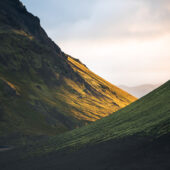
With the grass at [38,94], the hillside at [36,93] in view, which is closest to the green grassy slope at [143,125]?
the hillside at [36,93]

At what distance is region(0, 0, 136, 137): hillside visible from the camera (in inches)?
4646

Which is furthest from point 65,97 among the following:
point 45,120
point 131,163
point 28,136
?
point 131,163

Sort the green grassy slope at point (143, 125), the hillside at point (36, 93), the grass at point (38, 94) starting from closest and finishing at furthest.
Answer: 1. the green grassy slope at point (143, 125)
2. the hillside at point (36, 93)
3. the grass at point (38, 94)

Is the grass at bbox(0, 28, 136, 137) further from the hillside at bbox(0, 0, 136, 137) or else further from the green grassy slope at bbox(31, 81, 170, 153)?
the green grassy slope at bbox(31, 81, 170, 153)

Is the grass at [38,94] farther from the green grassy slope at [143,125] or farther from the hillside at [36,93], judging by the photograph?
the green grassy slope at [143,125]

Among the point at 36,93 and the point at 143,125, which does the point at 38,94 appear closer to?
the point at 36,93

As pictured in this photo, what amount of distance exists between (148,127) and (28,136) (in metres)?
62.1

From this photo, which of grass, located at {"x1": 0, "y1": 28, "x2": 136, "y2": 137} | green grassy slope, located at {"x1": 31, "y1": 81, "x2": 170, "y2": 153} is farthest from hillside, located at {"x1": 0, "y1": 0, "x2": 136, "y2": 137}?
green grassy slope, located at {"x1": 31, "y1": 81, "x2": 170, "y2": 153}

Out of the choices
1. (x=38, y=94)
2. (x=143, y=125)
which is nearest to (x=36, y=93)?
(x=38, y=94)

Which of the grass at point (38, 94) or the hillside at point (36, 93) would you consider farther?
the grass at point (38, 94)

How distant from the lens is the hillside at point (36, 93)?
118000mm

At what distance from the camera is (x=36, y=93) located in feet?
484

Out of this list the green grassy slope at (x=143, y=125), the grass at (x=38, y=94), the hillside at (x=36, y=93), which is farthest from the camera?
the grass at (x=38, y=94)

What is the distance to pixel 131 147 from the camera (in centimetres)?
4491
